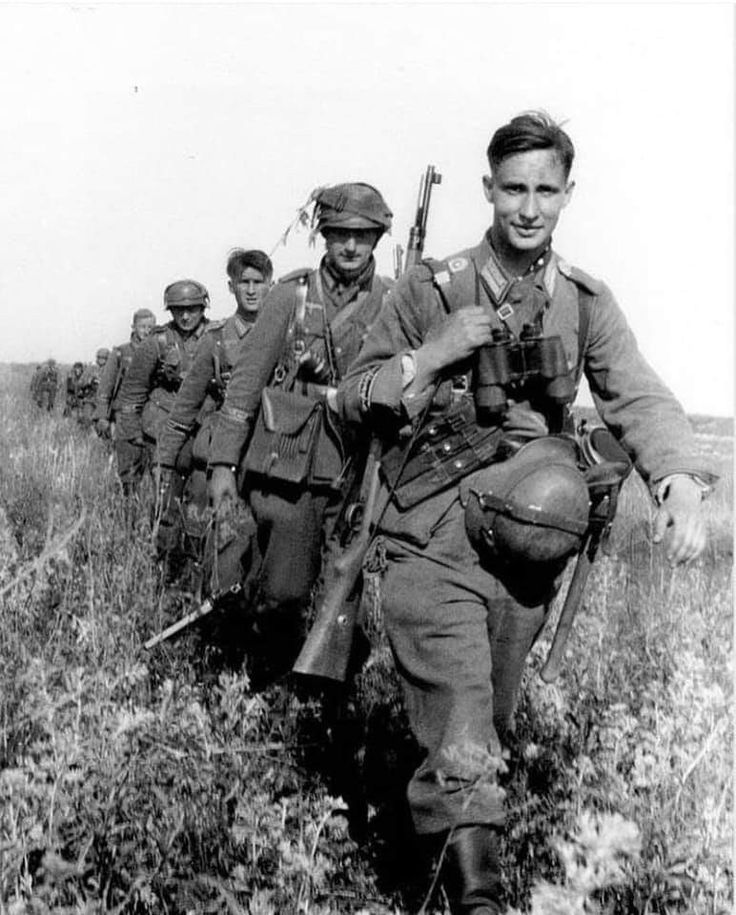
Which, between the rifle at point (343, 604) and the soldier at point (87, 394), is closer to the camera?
the rifle at point (343, 604)

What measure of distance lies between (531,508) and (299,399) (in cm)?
257

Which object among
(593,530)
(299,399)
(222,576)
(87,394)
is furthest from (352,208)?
(87,394)

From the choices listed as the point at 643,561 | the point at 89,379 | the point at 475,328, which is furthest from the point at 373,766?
the point at 89,379

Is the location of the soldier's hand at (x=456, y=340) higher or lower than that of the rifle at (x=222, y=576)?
higher

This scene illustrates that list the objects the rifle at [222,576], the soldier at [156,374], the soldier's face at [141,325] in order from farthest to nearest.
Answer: the soldier's face at [141,325]
the soldier at [156,374]
the rifle at [222,576]

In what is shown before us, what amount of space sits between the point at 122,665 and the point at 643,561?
4.30 m

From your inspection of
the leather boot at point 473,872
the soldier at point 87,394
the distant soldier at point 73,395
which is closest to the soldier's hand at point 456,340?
the leather boot at point 473,872

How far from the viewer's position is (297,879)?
3311 millimetres

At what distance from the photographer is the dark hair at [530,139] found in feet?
12.2

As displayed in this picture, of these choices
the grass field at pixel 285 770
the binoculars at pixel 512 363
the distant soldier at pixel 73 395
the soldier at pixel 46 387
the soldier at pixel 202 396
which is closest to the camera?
the grass field at pixel 285 770

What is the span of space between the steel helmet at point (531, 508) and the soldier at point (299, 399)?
7.07 ft

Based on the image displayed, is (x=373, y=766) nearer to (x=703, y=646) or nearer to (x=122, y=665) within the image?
(x=122, y=665)

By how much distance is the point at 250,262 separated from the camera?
881 centimetres

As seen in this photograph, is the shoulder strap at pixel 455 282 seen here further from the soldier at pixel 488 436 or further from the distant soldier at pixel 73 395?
the distant soldier at pixel 73 395
